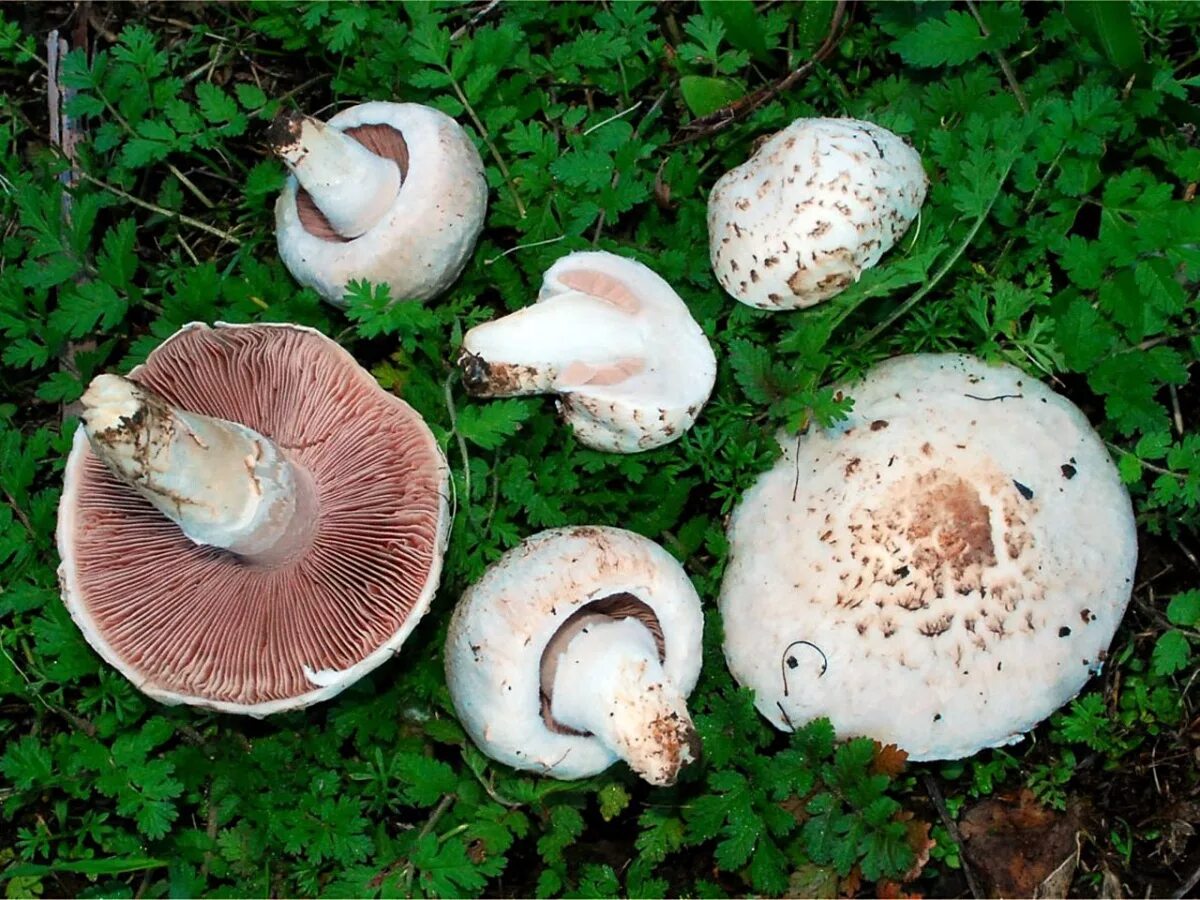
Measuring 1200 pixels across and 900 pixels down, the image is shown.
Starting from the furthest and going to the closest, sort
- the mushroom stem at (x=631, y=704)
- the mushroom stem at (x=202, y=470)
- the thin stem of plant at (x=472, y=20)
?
1. the thin stem of plant at (x=472, y=20)
2. the mushroom stem at (x=631, y=704)
3. the mushroom stem at (x=202, y=470)

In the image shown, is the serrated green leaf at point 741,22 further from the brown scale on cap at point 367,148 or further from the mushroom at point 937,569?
the mushroom at point 937,569

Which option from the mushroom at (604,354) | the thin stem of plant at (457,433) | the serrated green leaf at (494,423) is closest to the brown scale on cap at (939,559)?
the mushroom at (604,354)

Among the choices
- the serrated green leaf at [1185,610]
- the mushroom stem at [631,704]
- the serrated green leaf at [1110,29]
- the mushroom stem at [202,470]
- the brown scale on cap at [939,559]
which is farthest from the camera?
the serrated green leaf at [1185,610]

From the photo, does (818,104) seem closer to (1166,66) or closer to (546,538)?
(1166,66)

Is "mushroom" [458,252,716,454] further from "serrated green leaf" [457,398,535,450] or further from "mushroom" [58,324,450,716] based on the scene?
"mushroom" [58,324,450,716]

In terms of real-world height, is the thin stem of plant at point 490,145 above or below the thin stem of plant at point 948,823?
above

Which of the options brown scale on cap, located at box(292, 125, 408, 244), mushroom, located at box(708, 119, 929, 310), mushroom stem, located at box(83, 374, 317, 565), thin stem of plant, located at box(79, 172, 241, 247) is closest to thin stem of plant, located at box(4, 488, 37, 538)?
mushroom stem, located at box(83, 374, 317, 565)
